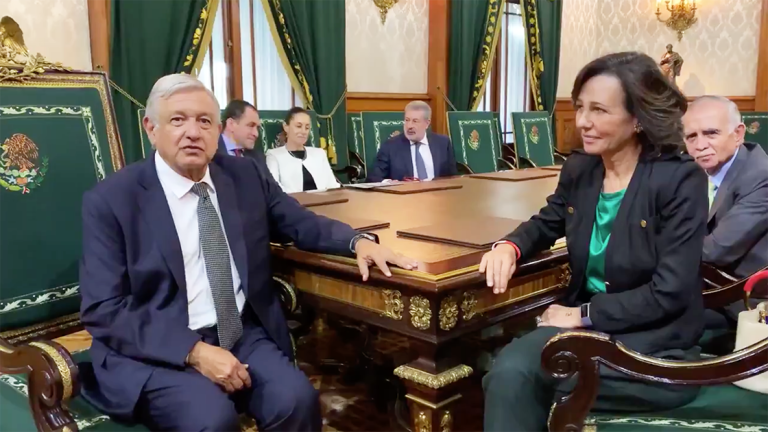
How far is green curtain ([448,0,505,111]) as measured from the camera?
5.80 m

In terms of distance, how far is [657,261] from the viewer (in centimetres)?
137

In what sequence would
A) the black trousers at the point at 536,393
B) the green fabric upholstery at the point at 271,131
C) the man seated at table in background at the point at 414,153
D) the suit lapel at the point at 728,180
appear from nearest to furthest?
the black trousers at the point at 536,393
the suit lapel at the point at 728,180
the green fabric upholstery at the point at 271,131
the man seated at table in background at the point at 414,153

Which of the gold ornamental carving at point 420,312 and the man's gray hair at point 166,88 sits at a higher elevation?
the man's gray hair at point 166,88

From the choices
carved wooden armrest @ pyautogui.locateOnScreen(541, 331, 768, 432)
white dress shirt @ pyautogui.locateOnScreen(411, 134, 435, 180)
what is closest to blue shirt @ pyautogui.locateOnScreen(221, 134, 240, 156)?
white dress shirt @ pyautogui.locateOnScreen(411, 134, 435, 180)

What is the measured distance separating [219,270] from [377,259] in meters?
0.39

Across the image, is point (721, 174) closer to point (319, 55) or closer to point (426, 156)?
point (426, 156)

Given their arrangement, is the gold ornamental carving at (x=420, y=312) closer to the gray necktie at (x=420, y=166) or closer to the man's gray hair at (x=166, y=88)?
the man's gray hair at (x=166, y=88)

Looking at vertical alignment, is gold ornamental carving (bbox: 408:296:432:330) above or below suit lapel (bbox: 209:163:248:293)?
below

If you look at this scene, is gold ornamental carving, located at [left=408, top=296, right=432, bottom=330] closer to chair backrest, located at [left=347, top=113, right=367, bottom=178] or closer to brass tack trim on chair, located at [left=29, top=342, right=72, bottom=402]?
brass tack trim on chair, located at [left=29, top=342, right=72, bottom=402]

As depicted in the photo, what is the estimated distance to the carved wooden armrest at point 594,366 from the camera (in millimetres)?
1159

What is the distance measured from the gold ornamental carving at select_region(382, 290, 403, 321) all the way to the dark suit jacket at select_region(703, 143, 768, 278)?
1041 mm

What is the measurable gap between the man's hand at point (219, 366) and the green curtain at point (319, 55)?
3.45 m

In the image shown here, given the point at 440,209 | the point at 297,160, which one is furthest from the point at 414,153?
the point at 440,209

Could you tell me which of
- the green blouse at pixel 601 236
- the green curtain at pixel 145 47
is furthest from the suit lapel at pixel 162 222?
the green curtain at pixel 145 47
